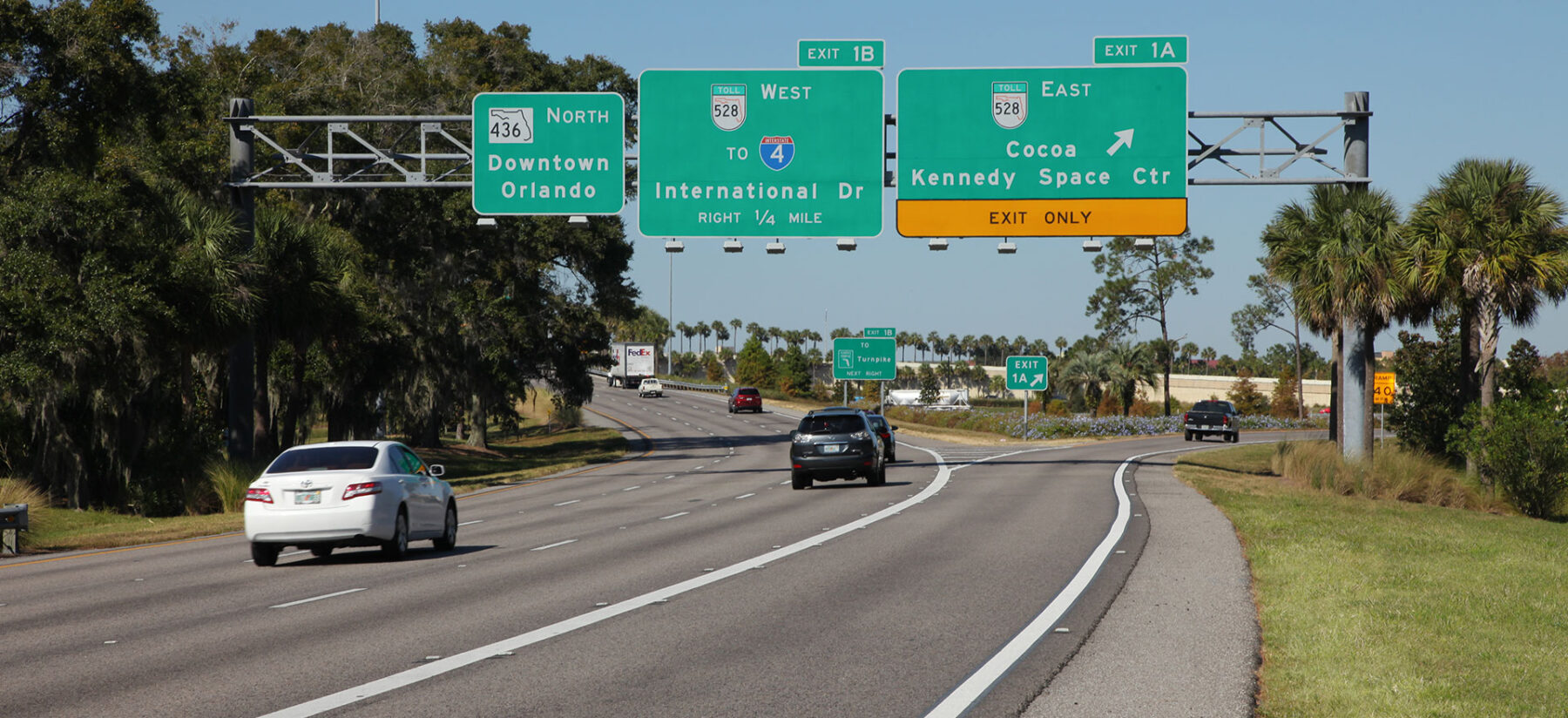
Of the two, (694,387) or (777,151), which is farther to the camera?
(694,387)

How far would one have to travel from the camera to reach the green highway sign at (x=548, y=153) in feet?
87.0

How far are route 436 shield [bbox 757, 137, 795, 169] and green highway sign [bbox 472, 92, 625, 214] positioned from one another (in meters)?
2.77

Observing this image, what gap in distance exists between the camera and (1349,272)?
94.3ft

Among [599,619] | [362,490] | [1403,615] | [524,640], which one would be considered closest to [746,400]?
[362,490]

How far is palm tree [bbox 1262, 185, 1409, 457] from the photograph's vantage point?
1079 inches

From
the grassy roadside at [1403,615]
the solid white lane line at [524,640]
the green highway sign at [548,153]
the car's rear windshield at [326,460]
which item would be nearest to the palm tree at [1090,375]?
the green highway sign at [548,153]

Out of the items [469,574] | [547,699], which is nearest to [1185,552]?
[469,574]

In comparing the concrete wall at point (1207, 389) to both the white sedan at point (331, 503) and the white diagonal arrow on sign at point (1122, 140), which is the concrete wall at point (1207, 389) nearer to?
the white diagonal arrow on sign at point (1122, 140)

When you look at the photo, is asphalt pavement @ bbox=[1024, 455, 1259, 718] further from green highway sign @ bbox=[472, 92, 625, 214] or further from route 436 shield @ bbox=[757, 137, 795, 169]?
green highway sign @ bbox=[472, 92, 625, 214]

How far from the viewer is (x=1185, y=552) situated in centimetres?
1562

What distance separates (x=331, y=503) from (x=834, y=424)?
1491cm

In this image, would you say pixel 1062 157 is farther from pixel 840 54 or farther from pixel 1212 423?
pixel 1212 423

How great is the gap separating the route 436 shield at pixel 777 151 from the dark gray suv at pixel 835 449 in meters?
5.64

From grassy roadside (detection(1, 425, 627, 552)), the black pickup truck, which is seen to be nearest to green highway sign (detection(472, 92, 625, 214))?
grassy roadside (detection(1, 425, 627, 552))
